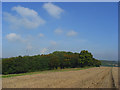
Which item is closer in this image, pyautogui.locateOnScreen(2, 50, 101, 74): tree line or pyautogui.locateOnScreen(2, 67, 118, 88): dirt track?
pyautogui.locateOnScreen(2, 67, 118, 88): dirt track

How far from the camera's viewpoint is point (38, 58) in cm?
3616

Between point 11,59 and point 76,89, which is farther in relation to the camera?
point 11,59

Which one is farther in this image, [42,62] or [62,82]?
[42,62]

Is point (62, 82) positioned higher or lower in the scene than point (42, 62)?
higher

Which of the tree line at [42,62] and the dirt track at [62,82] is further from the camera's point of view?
the tree line at [42,62]

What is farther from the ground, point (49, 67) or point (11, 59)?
point (11, 59)

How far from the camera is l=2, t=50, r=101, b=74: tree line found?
31.2 m

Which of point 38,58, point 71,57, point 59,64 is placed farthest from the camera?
point 71,57

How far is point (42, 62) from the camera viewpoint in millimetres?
36312

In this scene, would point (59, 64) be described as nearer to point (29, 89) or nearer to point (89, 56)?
point (89, 56)

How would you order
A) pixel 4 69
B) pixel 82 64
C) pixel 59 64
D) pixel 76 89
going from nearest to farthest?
pixel 76 89
pixel 4 69
pixel 59 64
pixel 82 64

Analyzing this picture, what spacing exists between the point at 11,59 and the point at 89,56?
27078 mm

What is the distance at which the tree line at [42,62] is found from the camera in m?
31.2

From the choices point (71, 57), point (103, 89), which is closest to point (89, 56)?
point (71, 57)
